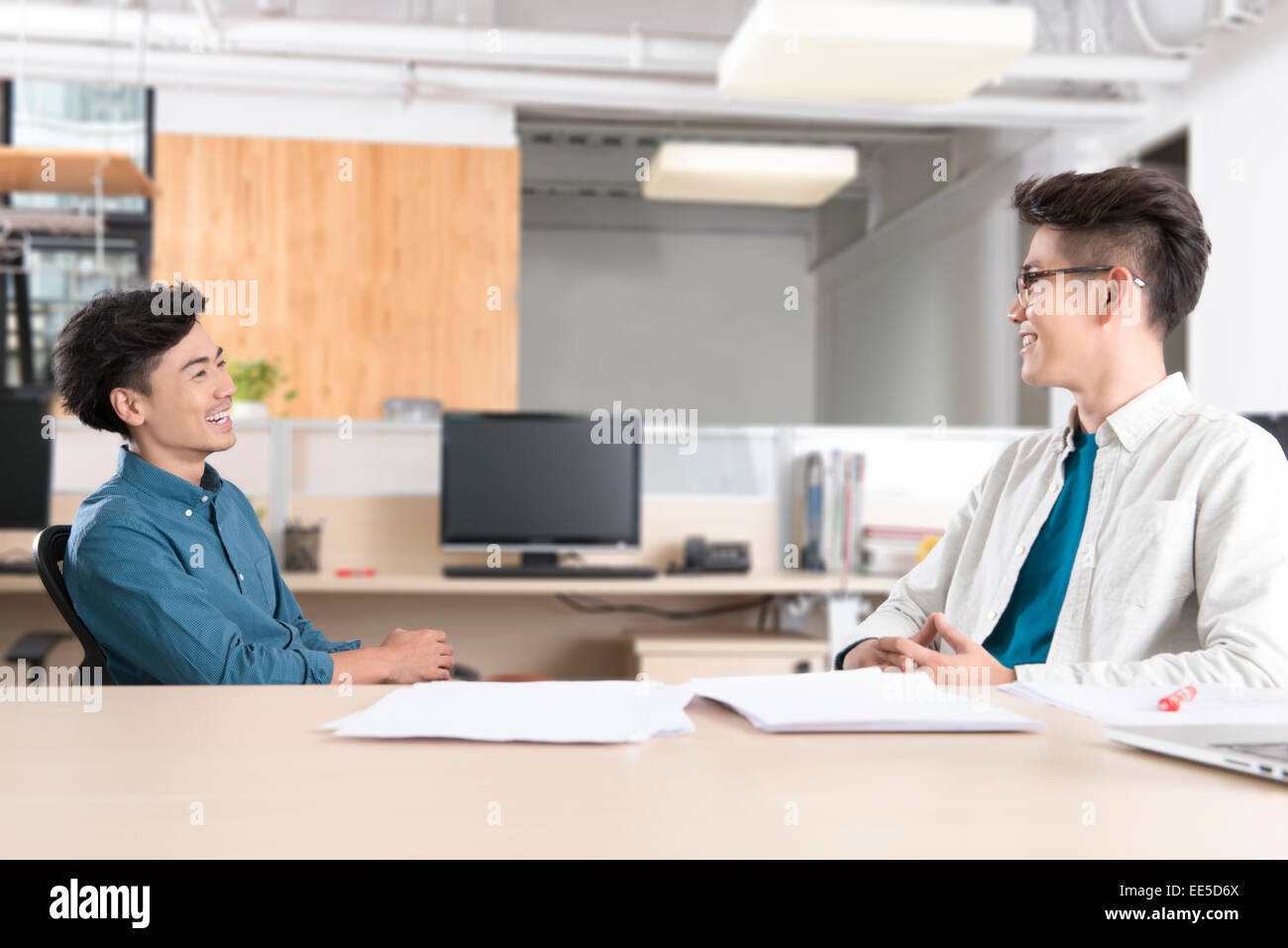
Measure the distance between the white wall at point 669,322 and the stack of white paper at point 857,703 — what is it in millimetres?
9104

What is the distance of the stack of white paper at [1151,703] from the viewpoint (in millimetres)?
979

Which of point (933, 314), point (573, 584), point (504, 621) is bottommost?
point (504, 621)

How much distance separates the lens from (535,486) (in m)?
3.52

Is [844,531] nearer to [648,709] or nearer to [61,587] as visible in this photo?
[61,587]

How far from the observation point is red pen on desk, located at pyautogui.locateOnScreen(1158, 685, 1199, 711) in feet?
3.37

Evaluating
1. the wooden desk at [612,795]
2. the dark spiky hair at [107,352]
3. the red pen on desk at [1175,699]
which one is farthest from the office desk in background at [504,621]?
the wooden desk at [612,795]

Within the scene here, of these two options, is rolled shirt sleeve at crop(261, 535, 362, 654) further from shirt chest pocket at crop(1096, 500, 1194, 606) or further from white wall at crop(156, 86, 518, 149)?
white wall at crop(156, 86, 518, 149)

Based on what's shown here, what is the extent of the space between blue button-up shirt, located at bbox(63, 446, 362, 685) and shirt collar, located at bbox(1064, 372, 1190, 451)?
47.4 inches

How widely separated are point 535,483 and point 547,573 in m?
0.30

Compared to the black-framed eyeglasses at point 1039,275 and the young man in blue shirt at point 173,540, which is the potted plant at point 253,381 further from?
the black-framed eyeglasses at point 1039,275

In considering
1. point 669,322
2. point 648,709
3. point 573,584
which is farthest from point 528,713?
point 669,322

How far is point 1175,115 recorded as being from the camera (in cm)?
552

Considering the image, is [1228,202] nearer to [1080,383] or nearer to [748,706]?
[1080,383]

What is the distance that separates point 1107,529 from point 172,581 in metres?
1.28
